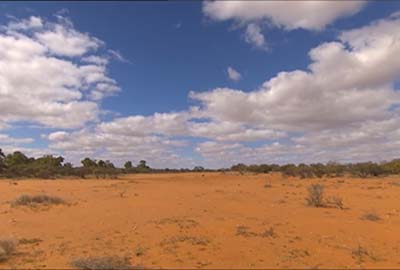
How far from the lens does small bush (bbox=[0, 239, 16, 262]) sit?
10284 millimetres

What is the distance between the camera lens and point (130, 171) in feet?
301

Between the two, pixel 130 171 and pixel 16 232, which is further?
pixel 130 171

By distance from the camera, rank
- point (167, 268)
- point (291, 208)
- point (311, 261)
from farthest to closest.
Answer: point (291, 208) < point (311, 261) < point (167, 268)

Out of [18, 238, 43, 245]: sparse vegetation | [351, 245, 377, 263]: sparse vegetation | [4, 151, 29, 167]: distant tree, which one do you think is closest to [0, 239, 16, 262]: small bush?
[18, 238, 43, 245]: sparse vegetation

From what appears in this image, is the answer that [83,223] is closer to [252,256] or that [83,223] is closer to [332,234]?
[252,256]

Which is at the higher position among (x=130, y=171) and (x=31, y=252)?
(x=130, y=171)

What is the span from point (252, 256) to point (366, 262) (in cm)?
265

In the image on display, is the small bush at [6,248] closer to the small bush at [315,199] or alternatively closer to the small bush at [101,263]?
the small bush at [101,263]

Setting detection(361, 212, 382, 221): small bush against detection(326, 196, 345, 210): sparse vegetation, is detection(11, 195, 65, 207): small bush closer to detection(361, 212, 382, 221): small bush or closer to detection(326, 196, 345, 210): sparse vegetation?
detection(326, 196, 345, 210): sparse vegetation

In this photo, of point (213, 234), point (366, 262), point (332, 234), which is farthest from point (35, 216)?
point (366, 262)

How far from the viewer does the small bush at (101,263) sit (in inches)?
362

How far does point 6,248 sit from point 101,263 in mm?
2834

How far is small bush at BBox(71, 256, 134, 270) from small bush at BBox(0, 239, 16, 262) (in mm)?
1767

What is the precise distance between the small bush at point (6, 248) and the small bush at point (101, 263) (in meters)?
1.77
